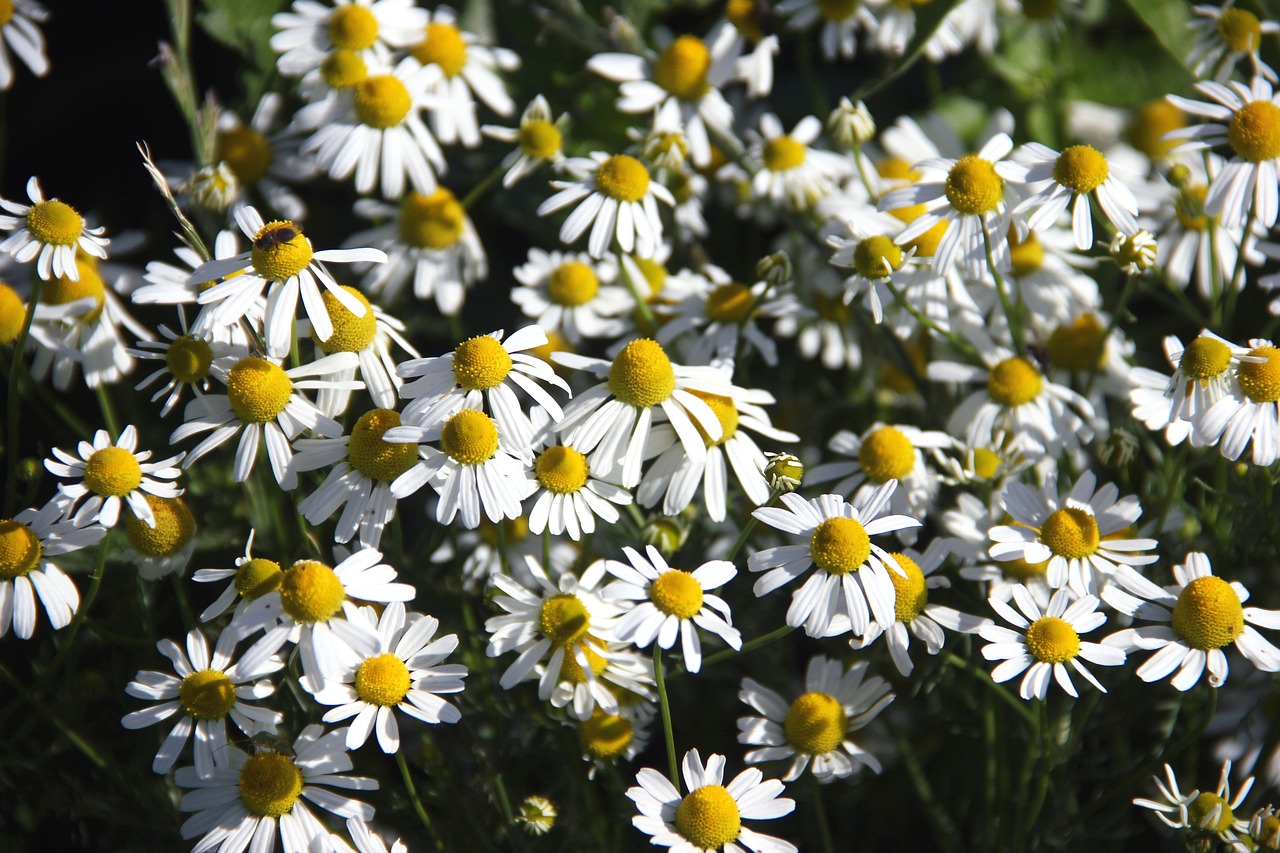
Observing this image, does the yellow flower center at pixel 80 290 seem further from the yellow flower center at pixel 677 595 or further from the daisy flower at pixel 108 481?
the yellow flower center at pixel 677 595

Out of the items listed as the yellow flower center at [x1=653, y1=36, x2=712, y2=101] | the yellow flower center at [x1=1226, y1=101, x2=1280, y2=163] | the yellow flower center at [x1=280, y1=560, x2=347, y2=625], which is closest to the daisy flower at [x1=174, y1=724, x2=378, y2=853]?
the yellow flower center at [x1=280, y1=560, x2=347, y2=625]

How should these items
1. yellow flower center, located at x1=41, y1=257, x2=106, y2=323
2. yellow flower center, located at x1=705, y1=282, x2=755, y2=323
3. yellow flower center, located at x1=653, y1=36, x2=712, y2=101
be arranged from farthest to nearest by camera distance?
yellow flower center, located at x1=653, y1=36, x2=712, y2=101, yellow flower center, located at x1=705, y1=282, x2=755, y2=323, yellow flower center, located at x1=41, y1=257, x2=106, y2=323

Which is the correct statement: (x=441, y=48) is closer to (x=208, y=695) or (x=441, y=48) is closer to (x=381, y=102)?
(x=381, y=102)

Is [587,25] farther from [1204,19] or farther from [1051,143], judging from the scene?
[1204,19]

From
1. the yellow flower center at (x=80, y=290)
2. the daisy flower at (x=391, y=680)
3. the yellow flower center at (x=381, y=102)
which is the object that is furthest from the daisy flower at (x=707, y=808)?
the yellow flower center at (x=381, y=102)

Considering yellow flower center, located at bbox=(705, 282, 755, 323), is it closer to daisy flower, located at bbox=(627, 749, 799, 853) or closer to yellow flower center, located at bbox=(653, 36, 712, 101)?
yellow flower center, located at bbox=(653, 36, 712, 101)

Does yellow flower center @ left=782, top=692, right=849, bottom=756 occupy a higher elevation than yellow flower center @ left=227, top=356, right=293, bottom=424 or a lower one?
lower

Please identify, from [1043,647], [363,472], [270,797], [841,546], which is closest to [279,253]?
[363,472]
